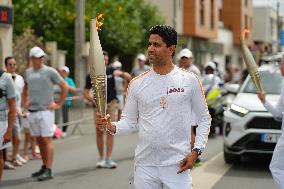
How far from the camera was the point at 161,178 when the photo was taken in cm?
471

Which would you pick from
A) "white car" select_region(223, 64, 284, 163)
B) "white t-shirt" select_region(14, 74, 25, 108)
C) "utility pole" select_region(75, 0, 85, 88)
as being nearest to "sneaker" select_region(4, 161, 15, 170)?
"white t-shirt" select_region(14, 74, 25, 108)

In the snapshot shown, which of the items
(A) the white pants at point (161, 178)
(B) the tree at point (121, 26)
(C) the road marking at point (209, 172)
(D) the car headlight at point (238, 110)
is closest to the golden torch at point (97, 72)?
(A) the white pants at point (161, 178)

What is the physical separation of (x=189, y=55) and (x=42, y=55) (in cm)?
224

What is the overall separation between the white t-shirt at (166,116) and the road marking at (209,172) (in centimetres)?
395

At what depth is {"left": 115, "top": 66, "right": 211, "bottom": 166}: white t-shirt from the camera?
475 cm

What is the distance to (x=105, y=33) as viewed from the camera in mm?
29219

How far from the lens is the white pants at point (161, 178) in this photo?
4.70m

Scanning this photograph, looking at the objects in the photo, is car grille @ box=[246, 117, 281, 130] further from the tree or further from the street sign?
the tree

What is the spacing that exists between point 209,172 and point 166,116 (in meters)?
Result: 5.36

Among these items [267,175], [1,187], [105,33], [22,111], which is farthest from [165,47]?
[105,33]

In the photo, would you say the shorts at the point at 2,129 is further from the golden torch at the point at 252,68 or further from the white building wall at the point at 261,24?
the white building wall at the point at 261,24

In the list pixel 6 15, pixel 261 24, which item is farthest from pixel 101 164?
pixel 261 24

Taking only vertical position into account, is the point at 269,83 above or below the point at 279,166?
above

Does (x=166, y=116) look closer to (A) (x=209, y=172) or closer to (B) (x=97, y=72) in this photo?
(B) (x=97, y=72)
